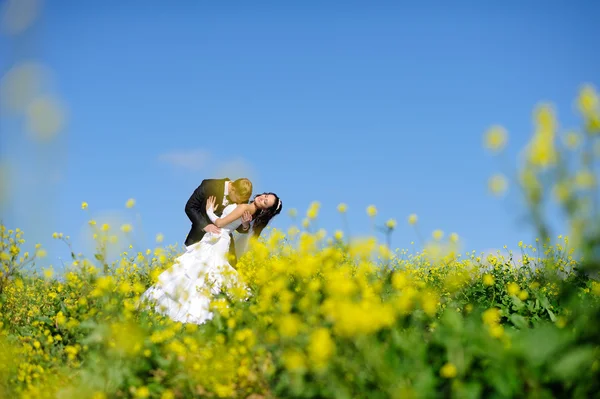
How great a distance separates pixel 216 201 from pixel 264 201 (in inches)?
35.0

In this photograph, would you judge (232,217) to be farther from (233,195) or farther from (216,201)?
(216,201)

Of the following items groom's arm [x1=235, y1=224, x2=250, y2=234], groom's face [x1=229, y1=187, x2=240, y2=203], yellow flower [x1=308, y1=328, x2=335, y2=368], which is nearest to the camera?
yellow flower [x1=308, y1=328, x2=335, y2=368]

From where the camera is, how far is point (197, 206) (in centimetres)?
905

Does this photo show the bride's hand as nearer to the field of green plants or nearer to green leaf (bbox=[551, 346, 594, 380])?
the field of green plants

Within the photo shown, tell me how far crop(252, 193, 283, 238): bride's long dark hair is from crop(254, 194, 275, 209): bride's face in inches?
5.3

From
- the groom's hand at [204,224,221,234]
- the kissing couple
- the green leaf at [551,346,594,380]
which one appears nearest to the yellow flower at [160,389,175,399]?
the green leaf at [551,346,594,380]

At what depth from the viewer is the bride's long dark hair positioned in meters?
8.75

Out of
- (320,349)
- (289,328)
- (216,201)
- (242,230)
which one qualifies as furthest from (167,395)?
(216,201)

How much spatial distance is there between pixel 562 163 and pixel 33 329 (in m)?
5.63

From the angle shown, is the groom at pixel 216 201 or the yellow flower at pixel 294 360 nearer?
the yellow flower at pixel 294 360

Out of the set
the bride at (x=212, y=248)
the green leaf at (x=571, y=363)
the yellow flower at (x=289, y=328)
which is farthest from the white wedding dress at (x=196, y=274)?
the green leaf at (x=571, y=363)

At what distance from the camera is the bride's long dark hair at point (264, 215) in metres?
8.75

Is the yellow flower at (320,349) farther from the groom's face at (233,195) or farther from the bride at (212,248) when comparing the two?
the groom's face at (233,195)

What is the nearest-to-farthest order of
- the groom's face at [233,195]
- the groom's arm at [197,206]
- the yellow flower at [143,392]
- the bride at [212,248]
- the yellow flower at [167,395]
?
the yellow flower at [143,392] < the yellow flower at [167,395] < the bride at [212,248] < the groom's face at [233,195] < the groom's arm at [197,206]
